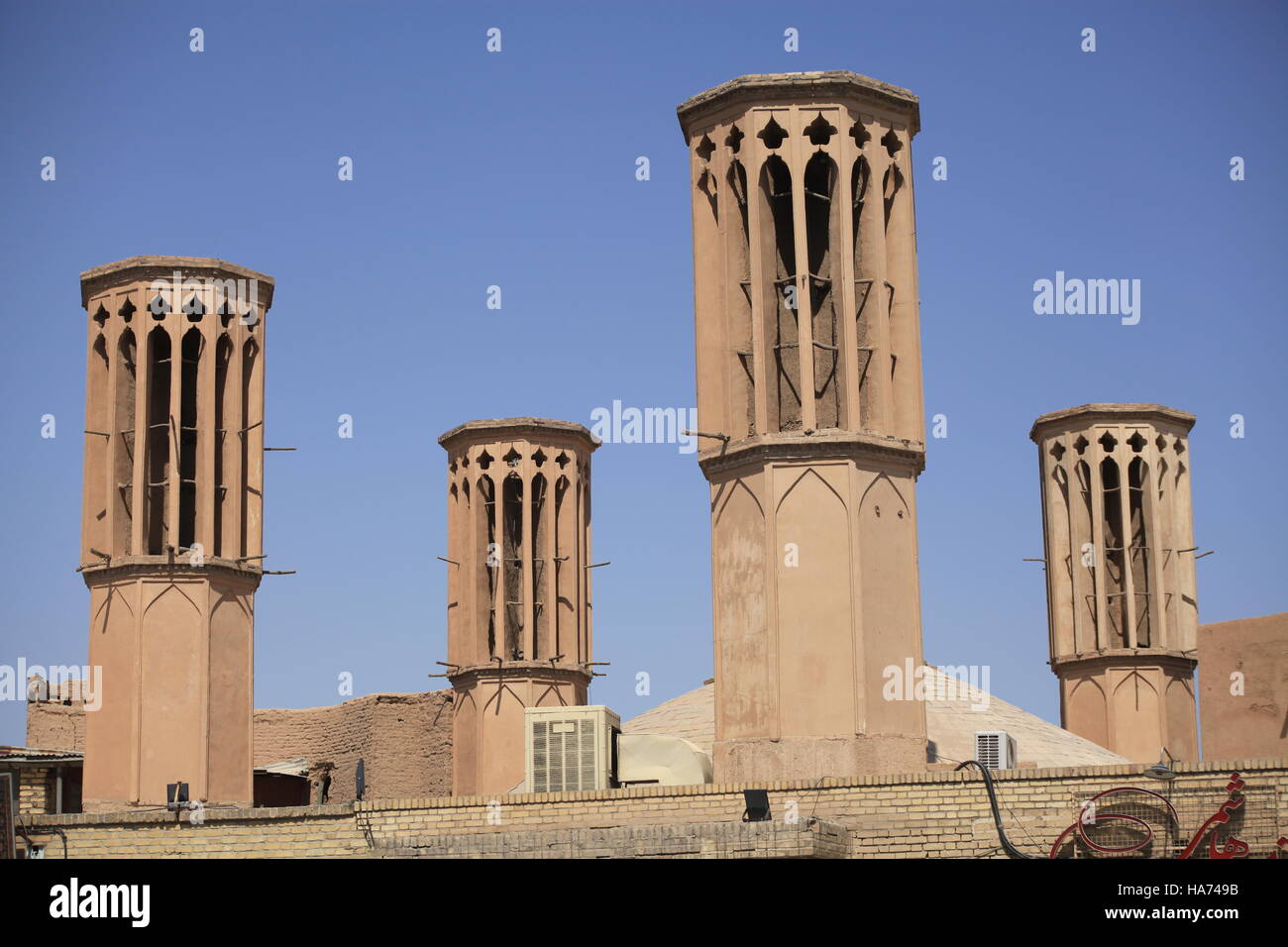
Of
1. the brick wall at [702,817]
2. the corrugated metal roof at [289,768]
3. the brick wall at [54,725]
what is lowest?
the brick wall at [702,817]

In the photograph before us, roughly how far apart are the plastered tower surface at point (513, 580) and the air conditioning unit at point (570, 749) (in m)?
17.0

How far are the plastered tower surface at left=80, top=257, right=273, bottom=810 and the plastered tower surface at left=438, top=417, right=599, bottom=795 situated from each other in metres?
9.67

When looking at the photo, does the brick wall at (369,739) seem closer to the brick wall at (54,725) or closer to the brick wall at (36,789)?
the brick wall at (54,725)

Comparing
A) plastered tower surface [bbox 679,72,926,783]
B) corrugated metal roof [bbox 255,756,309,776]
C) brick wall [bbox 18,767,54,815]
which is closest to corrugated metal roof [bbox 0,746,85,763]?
brick wall [bbox 18,767,54,815]

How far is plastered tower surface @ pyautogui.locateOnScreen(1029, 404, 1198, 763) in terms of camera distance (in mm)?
41156

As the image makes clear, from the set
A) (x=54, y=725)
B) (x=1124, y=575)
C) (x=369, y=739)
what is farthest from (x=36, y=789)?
(x=1124, y=575)

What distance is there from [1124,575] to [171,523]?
66.0ft

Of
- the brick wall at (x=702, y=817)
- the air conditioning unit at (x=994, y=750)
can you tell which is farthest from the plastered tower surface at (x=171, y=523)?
the air conditioning unit at (x=994, y=750)

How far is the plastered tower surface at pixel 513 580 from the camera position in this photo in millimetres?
43000

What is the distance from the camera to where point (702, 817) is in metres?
23.3

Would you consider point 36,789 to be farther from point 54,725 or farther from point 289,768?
point 54,725

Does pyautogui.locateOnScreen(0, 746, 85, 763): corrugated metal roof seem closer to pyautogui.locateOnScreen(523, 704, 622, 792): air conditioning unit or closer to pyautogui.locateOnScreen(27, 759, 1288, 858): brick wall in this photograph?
pyautogui.locateOnScreen(27, 759, 1288, 858): brick wall
